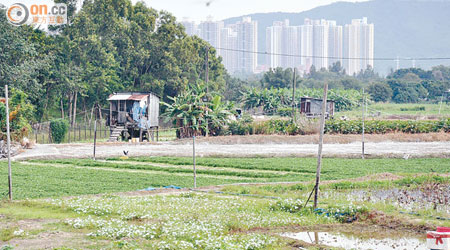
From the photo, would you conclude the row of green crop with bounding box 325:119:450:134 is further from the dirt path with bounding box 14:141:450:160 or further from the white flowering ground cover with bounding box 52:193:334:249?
the white flowering ground cover with bounding box 52:193:334:249

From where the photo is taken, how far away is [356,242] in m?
12.9

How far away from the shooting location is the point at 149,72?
65.4 m

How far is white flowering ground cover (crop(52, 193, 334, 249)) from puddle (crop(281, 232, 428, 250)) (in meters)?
0.82

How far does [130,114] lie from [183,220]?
31255 mm

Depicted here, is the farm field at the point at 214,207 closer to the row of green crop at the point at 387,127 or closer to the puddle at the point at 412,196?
the puddle at the point at 412,196

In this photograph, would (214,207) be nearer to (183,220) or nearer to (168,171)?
(183,220)

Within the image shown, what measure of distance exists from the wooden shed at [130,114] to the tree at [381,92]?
54317 mm

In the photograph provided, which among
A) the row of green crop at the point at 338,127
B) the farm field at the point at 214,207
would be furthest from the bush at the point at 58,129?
the farm field at the point at 214,207

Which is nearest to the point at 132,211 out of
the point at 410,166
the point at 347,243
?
the point at 347,243

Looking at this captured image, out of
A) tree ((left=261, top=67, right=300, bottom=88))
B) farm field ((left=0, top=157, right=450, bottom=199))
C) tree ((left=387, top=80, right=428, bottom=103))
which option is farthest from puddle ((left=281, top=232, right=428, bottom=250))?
tree ((left=261, top=67, right=300, bottom=88))

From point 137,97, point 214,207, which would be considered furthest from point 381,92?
point 214,207

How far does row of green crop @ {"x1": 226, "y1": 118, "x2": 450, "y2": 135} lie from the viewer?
39031 mm

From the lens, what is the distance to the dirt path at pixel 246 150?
31.2 metres

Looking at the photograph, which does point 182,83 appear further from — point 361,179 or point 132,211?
point 132,211
